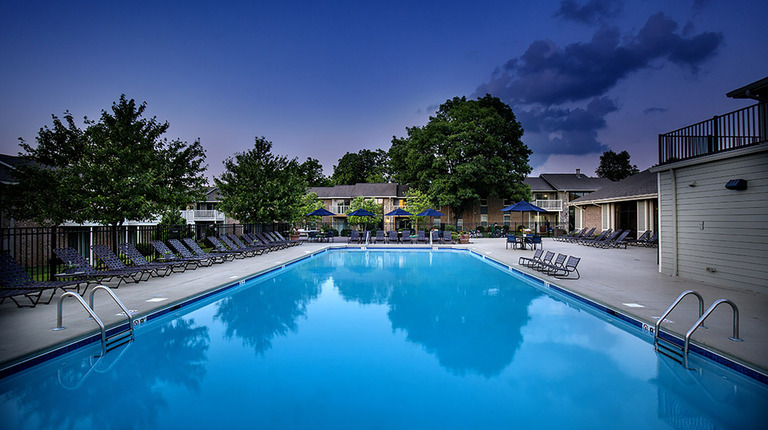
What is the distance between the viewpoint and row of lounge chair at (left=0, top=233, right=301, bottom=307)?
640 cm

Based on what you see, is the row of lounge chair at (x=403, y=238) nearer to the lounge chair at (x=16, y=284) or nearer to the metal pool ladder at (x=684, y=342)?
the lounge chair at (x=16, y=284)

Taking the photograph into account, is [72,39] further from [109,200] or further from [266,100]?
[266,100]

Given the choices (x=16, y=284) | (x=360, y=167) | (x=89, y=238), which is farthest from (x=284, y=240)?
(x=360, y=167)

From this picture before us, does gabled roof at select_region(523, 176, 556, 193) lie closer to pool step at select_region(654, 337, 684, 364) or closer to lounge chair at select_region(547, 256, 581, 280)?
lounge chair at select_region(547, 256, 581, 280)

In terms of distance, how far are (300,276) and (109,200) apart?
6481 mm

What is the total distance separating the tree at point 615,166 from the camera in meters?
65.1

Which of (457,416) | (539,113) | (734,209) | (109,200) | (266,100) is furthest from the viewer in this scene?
(539,113)

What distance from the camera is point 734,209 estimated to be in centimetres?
802

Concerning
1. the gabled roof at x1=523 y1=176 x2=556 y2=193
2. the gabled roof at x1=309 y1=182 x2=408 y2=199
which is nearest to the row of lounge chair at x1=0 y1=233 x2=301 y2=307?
the gabled roof at x1=309 y1=182 x2=408 y2=199

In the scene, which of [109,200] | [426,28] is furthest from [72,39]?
[426,28]

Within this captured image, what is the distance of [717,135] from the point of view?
28.5ft

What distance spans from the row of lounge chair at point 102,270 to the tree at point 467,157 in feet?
67.2

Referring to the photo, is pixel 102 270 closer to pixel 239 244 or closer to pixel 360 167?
pixel 239 244

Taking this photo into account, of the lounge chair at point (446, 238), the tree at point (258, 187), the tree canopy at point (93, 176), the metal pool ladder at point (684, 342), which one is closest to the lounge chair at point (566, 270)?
the metal pool ladder at point (684, 342)
